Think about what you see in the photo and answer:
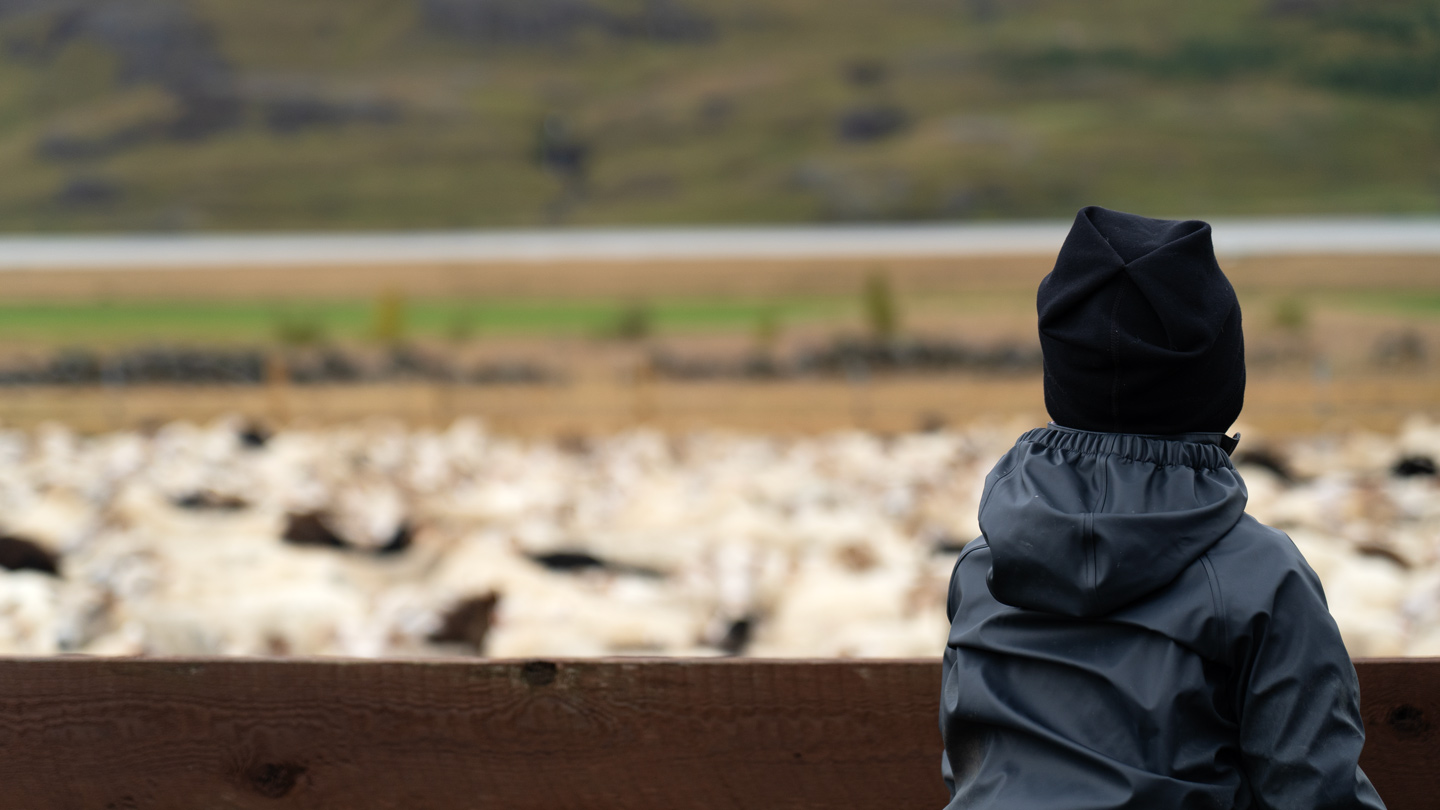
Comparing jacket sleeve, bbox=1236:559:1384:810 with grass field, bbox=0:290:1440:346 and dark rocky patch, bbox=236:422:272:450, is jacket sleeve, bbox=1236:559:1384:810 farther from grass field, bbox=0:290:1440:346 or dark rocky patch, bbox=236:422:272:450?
grass field, bbox=0:290:1440:346

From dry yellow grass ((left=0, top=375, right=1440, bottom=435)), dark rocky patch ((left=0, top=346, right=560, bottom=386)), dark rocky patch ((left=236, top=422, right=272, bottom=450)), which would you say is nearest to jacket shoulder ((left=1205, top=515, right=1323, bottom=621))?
dark rocky patch ((left=236, top=422, right=272, bottom=450))

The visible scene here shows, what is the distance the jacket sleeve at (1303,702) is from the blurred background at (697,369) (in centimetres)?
197

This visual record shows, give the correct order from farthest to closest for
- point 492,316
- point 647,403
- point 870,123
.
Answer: point 870,123 → point 492,316 → point 647,403

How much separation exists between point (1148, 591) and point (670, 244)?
65.5ft

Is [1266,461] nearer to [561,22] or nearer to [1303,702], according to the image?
[1303,702]

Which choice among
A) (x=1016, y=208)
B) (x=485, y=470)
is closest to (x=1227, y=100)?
(x=1016, y=208)

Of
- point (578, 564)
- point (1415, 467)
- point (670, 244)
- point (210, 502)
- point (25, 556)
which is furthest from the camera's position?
Answer: point (670, 244)

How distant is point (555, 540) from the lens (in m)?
4.24

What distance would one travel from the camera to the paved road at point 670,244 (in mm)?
11344

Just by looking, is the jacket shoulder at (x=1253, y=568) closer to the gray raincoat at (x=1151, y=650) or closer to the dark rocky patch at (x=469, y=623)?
the gray raincoat at (x=1151, y=650)

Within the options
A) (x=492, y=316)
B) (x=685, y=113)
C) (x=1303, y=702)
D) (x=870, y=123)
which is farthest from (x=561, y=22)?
(x=1303, y=702)

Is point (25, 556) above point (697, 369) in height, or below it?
above

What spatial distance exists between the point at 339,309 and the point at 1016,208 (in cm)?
1805

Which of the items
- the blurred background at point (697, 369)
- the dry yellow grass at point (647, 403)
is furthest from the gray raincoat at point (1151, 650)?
the dry yellow grass at point (647, 403)
